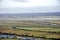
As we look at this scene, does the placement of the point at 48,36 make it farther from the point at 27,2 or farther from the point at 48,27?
the point at 27,2

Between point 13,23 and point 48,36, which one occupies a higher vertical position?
point 13,23

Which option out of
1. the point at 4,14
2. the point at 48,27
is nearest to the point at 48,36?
the point at 48,27

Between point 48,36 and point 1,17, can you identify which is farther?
point 1,17

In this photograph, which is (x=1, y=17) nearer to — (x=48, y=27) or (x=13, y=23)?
(x=13, y=23)

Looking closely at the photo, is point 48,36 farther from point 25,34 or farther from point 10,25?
point 10,25

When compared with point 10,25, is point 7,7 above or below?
above

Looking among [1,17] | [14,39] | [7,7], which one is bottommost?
[14,39]

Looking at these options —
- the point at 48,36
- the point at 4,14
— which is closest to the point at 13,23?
the point at 4,14

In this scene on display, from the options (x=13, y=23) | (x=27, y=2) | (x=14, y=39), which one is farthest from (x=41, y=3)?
(x=14, y=39)
